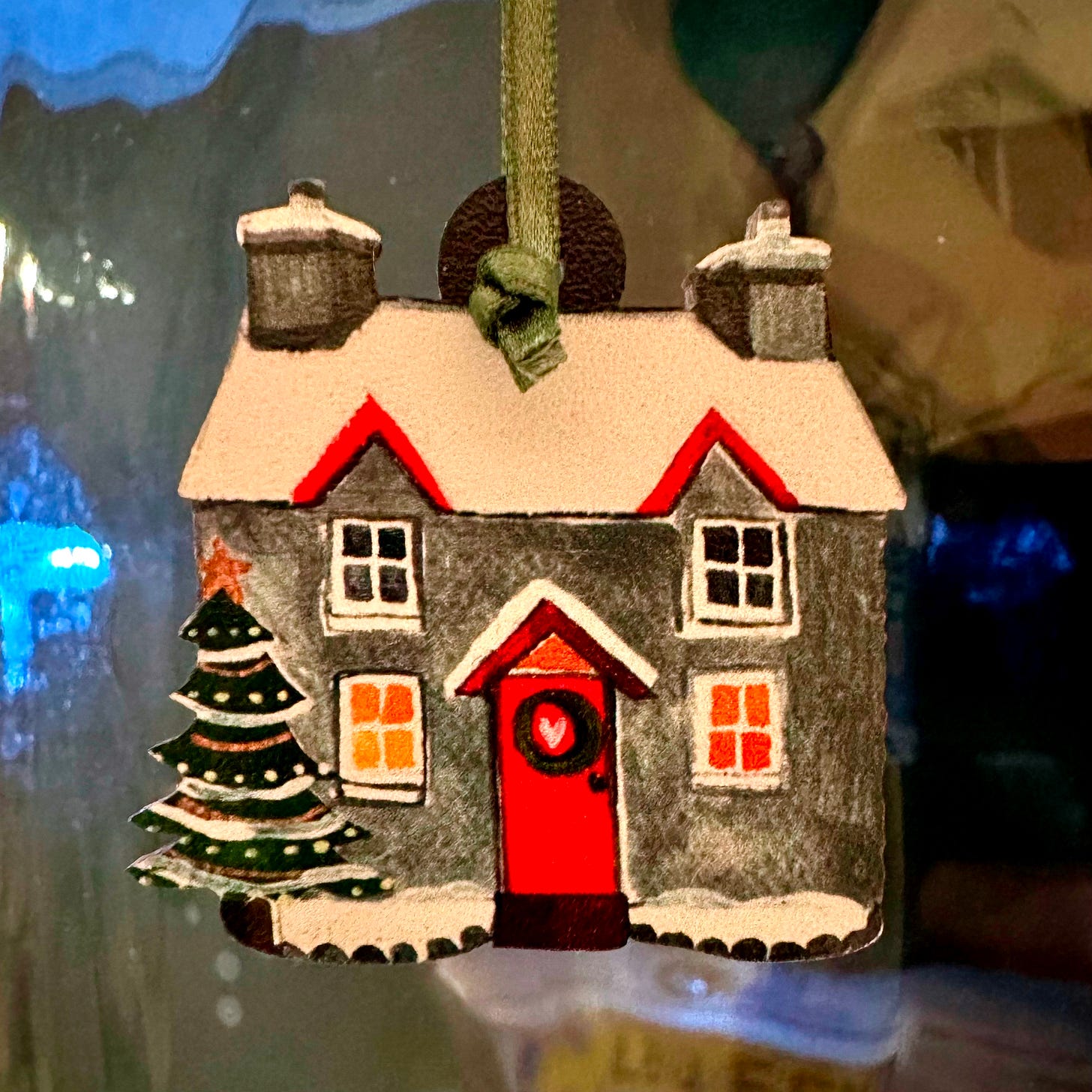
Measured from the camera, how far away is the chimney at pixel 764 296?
467 mm

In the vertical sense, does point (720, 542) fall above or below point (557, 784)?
above

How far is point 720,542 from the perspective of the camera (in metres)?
0.47

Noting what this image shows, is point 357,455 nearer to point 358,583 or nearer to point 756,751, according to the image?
point 358,583

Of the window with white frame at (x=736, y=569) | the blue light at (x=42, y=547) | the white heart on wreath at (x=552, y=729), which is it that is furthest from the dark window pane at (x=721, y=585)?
the blue light at (x=42, y=547)

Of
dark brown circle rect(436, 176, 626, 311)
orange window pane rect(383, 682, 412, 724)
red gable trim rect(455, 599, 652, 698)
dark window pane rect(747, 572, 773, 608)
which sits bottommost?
orange window pane rect(383, 682, 412, 724)

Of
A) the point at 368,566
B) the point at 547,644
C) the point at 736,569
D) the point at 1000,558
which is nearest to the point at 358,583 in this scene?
the point at 368,566

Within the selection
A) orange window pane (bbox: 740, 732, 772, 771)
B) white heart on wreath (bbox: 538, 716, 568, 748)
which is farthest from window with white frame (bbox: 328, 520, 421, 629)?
orange window pane (bbox: 740, 732, 772, 771)

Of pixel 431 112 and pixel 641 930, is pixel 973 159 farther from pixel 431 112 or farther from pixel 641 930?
pixel 641 930

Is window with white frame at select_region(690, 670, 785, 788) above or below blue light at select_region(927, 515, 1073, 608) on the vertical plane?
below

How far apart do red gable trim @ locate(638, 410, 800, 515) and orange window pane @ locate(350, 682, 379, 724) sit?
0.60 feet

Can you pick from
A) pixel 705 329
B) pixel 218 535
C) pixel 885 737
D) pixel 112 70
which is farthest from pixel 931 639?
pixel 112 70

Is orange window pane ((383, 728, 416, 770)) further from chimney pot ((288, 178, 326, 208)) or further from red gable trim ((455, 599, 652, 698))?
chimney pot ((288, 178, 326, 208))

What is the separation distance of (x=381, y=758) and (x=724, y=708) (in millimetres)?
196

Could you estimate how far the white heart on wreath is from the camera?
0.47 meters
